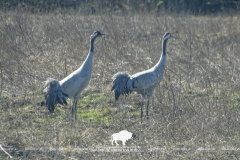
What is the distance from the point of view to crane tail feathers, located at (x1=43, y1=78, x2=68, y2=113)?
535 centimetres

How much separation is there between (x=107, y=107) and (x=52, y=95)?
28.2 inches

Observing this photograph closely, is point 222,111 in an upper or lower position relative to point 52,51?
lower

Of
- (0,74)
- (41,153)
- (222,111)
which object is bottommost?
(41,153)

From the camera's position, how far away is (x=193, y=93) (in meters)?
6.38

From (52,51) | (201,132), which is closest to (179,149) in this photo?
(201,132)

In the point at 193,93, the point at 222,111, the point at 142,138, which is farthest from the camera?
the point at 193,93

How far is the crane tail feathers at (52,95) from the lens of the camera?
535cm

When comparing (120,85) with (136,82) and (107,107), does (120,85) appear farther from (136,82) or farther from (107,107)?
(107,107)

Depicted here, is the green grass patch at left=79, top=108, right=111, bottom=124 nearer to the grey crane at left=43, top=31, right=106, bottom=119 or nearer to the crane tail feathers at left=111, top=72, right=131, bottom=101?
the grey crane at left=43, top=31, right=106, bottom=119

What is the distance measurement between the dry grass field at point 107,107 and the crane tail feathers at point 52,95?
17cm

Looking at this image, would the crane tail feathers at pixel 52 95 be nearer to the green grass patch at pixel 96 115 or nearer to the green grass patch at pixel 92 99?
the green grass patch at pixel 96 115

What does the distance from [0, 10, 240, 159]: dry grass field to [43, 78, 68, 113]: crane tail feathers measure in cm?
17

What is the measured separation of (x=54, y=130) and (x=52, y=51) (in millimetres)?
3764

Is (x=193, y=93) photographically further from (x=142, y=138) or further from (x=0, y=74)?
(x=0, y=74)
